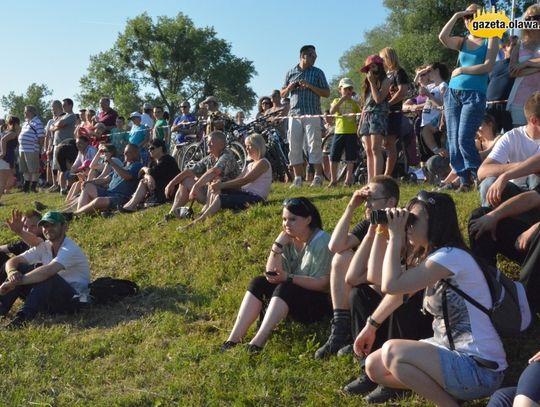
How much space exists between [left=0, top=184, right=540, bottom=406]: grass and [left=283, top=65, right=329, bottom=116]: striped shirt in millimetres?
1584

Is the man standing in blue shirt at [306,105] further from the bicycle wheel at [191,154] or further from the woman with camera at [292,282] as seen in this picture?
the woman with camera at [292,282]

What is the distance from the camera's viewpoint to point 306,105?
1092 centimetres

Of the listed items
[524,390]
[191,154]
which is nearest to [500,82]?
[524,390]

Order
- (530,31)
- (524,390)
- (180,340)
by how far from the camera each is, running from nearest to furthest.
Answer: (524,390), (180,340), (530,31)

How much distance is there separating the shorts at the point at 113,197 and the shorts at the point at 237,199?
2.65m

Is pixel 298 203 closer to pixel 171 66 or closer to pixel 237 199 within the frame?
pixel 237 199

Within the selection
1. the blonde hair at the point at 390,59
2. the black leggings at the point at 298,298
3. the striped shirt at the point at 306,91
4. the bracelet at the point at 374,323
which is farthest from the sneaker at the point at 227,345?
the striped shirt at the point at 306,91

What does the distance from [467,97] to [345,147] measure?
2.91 metres

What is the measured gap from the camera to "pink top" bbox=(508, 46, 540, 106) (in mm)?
8125

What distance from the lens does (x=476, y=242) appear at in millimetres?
5539

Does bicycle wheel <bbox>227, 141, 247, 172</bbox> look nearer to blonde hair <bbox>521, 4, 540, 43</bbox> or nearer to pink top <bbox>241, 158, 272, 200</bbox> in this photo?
pink top <bbox>241, 158, 272, 200</bbox>

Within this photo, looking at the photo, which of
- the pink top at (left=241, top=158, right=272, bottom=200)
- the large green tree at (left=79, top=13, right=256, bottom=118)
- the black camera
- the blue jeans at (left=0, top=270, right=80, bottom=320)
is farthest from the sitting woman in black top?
the large green tree at (left=79, top=13, right=256, bottom=118)

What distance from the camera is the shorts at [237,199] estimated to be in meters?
9.25

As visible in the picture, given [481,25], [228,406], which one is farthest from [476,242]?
[481,25]
